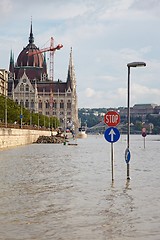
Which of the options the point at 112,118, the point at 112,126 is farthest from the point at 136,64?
the point at 112,126

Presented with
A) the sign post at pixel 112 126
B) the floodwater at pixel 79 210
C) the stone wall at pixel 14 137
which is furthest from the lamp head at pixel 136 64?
the stone wall at pixel 14 137

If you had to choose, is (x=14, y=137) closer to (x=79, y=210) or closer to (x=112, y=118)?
(x=112, y=118)

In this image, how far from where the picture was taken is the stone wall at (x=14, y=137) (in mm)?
78688

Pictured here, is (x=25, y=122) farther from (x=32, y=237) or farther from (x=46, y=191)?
(x=32, y=237)

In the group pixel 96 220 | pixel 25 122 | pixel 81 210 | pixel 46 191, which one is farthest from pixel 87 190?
pixel 25 122

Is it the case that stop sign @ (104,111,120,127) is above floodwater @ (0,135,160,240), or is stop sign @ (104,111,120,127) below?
above

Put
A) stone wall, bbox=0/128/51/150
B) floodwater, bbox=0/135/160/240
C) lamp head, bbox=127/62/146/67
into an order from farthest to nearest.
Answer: stone wall, bbox=0/128/51/150 → lamp head, bbox=127/62/146/67 → floodwater, bbox=0/135/160/240

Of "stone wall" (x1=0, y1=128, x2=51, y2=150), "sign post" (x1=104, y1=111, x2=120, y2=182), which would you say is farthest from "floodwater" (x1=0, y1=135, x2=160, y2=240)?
"stone wall" (x1=0, y1=128, x2=51, y2=150)

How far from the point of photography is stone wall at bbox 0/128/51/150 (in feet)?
258

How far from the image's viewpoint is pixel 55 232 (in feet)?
44.4

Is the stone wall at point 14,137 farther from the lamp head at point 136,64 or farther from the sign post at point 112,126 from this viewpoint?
the sign post at point 112,126

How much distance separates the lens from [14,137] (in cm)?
9275

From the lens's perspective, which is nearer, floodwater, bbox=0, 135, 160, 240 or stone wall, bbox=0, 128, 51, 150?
floodwater, bbox=0, 135, 160, 240

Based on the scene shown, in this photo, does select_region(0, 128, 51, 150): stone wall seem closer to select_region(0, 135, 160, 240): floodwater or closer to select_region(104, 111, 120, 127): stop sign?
select_region(0, 135, 160, 240): floodwater
